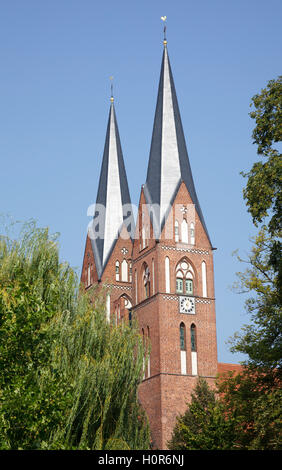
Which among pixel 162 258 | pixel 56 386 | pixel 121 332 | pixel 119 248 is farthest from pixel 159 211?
pixel 56 386

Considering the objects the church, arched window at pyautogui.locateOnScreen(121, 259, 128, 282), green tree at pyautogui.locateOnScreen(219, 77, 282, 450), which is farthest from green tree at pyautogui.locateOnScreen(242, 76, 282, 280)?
arched window at pyautogui.locateOnScreen(121, 259, 128, 282)

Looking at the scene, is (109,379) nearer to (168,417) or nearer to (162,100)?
(168,417)

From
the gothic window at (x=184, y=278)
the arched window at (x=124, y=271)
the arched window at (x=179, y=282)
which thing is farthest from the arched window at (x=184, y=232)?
the arched window at (x=124, y=271)

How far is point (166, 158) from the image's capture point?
3725 centimetres

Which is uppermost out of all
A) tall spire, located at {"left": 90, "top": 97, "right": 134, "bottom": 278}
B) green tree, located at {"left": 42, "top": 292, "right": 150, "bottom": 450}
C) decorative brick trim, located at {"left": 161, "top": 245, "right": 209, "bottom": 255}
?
tall spire, located at {"left": 90, "top": 97, "right": 134, "bottom": 278}

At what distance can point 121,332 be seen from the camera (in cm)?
1923

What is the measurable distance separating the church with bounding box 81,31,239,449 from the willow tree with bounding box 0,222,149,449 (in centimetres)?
1295

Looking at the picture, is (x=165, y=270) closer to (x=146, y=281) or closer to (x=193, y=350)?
(x=146, y=281)

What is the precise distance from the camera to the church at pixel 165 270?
108 feet

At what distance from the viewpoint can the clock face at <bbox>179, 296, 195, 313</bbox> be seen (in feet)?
113

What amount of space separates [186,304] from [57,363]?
20071 millimetres

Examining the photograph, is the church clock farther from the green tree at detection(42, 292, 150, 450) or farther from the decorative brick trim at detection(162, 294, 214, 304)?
the green tree at detection(42, 292, 150, 450)

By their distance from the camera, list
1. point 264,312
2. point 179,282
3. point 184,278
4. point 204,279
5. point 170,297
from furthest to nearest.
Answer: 1. point 204,279
2. point 184,278
3. point 179,282
4. point 170,297
5. point 264,312

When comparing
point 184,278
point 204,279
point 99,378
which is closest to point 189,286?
point 184,278
